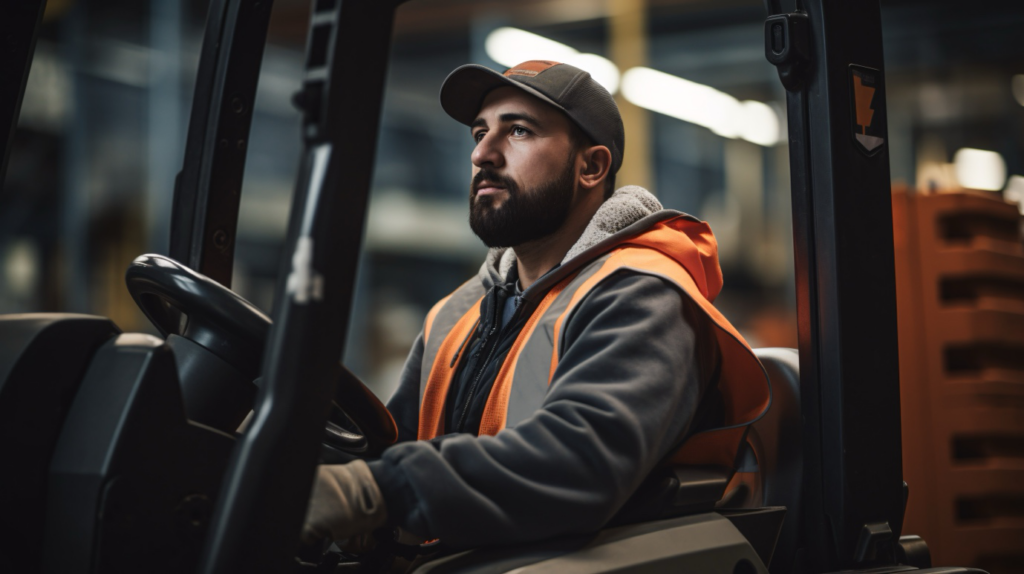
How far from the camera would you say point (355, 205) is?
137 centimetres

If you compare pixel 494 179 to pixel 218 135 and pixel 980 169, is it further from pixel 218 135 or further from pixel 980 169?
pixel 980 169

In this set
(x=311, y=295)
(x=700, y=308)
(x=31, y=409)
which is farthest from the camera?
(x=700, y=308)

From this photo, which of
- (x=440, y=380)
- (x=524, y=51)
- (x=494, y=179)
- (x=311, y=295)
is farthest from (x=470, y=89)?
(x=524, y=51)

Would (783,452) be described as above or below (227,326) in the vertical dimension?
below

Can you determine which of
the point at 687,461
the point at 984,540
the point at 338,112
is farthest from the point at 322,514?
the point at 984,540

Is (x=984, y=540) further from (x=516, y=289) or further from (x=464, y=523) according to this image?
(x=464, y=523)

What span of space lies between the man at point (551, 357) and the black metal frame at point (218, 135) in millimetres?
513

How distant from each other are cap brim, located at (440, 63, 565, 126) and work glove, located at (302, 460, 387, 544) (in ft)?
3.77

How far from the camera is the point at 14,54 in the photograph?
197cm

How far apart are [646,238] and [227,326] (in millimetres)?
891

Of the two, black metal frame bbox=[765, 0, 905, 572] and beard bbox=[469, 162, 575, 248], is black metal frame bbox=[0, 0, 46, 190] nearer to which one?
beard bbox=[469, 162, 575, 248]

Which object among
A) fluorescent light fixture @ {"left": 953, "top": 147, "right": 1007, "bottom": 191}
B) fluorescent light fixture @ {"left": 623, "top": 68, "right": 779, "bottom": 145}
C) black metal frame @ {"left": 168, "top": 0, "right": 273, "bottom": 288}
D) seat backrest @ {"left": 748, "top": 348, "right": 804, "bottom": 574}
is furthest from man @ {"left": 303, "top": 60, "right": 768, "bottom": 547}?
fluorescent light fixture @ {"left": 953, "top": 147, "right": 1007, "bottom": 191}

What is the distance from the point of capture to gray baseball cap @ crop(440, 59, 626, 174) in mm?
2389

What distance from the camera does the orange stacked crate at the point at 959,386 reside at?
350cm
